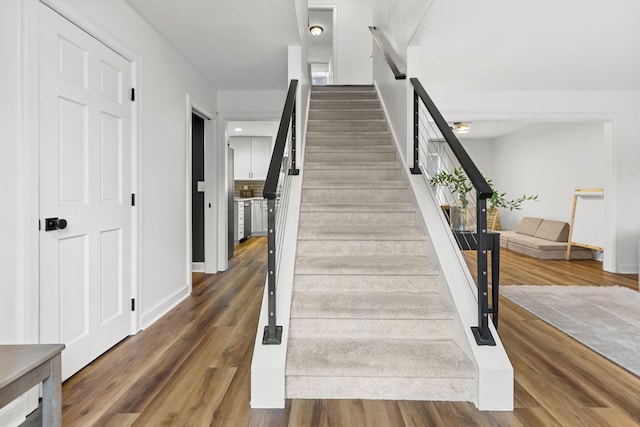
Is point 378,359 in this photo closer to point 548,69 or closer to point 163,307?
point 163,307

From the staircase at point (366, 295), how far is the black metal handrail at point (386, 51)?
757 millimetres

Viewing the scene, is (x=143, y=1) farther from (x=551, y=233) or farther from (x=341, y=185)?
(x=551, y=233)

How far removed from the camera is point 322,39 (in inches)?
307

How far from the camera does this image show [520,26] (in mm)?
3068

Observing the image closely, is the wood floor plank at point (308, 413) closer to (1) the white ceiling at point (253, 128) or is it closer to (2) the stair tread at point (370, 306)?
(2) the stair tread at point (370, 306)

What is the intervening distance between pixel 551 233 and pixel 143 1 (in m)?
6.72

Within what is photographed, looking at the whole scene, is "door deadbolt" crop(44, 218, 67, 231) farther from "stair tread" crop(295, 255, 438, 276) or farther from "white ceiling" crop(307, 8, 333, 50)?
"white ceiling" crop(307, 8, 333, 50)

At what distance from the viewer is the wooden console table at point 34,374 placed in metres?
0.95

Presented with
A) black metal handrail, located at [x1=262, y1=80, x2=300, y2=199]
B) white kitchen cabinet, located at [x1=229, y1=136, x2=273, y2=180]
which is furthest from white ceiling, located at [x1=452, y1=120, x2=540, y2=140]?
Answer: black metal handrail, located at [x1=262, y1=80, x2=300, y2=199]

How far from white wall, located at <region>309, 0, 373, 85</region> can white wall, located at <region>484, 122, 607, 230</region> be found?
393cm

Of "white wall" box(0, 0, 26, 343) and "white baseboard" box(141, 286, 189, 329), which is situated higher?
"white wall" box(0, 0, 26, 343)

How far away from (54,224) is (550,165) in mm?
7984

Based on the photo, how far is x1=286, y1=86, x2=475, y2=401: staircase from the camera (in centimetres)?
177

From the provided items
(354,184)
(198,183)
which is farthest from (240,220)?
(354,184)
